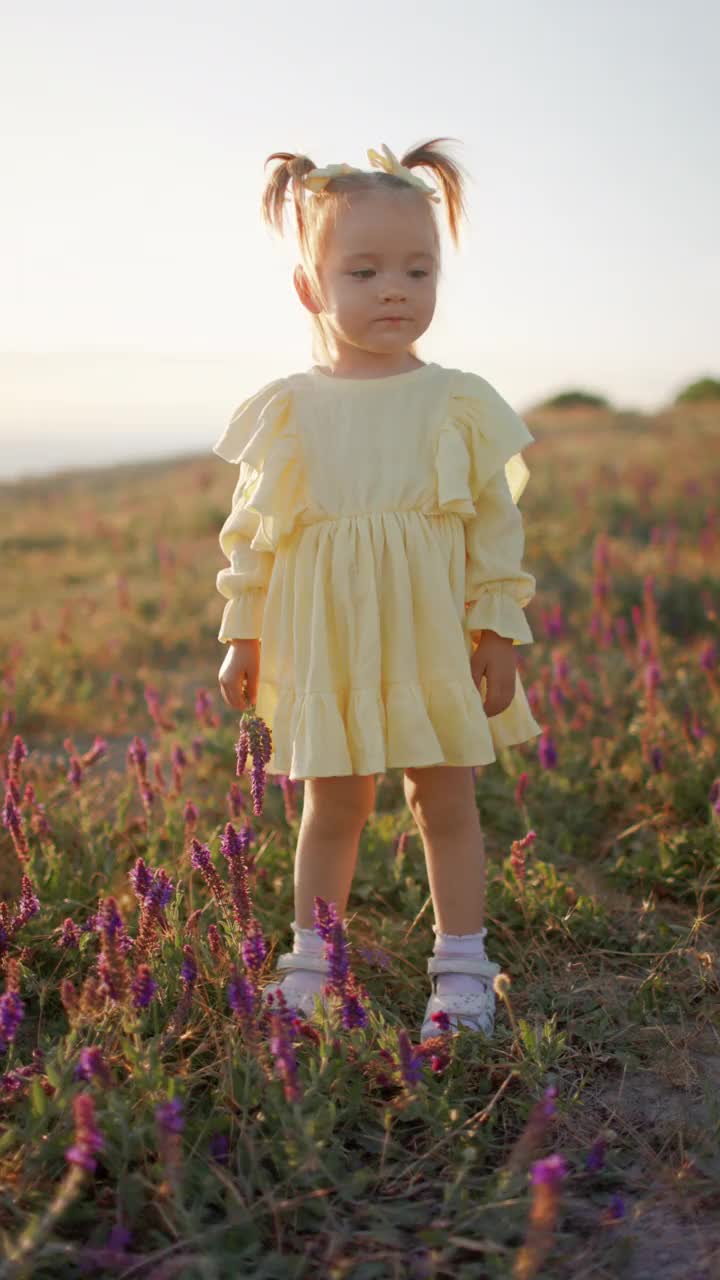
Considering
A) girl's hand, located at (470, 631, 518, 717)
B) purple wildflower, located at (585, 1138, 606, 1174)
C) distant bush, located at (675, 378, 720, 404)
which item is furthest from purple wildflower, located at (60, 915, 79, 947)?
distant bush, located at (675, 378, 720, 404)

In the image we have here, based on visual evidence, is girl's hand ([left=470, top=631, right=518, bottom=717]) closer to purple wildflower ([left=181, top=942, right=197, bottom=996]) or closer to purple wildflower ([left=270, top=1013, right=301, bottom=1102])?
purple wildflower ([left=181, top=942, right=197, bottom=996])

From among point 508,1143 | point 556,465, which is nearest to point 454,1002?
point 508,1143

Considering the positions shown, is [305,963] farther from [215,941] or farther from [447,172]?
[447,172]

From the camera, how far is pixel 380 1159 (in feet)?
6.84

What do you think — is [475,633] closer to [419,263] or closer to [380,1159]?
[419,263]

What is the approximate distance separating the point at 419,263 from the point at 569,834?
194 cm

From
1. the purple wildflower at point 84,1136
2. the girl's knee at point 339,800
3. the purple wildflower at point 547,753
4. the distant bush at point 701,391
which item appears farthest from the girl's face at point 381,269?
the distant bush at point 701,391

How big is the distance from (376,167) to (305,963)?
196cm

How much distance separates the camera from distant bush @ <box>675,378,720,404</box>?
72.9 ft

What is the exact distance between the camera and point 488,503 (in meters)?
2.71

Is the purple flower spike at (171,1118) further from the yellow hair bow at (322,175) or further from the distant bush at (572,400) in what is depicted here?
the distant bush at (572,400)

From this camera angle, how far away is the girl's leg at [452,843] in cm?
271

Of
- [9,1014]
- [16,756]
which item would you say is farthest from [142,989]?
[16,756]

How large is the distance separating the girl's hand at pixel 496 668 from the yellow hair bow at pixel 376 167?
1.09 metres
